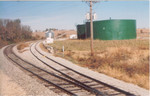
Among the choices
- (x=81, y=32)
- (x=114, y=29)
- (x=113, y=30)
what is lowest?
(x=81, y=32)

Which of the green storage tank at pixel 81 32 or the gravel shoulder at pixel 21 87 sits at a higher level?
the green storage tank at pixel 81 32

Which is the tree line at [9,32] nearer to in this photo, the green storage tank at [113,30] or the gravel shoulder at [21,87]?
the green storage tank at [113,30]

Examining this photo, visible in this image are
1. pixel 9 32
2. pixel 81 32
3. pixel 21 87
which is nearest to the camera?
pixel 21 87

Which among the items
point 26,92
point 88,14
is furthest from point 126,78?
point 88,14

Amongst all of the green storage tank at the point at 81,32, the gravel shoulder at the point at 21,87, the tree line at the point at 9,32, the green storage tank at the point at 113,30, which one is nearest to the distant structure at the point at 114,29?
the green storage tank at the point at 113,30

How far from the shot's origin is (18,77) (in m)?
13.3

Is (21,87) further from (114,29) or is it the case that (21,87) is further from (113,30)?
(114,29)

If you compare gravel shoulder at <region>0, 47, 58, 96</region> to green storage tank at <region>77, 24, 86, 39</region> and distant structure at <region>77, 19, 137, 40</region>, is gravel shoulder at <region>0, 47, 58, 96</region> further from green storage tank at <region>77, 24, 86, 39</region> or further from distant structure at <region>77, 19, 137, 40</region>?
green storage tank at <region>77, 24, 86, 39</region>

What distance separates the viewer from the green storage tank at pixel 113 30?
1794 inches

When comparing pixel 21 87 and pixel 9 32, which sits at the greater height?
pixel 9 32

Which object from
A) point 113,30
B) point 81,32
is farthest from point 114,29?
point 81,32

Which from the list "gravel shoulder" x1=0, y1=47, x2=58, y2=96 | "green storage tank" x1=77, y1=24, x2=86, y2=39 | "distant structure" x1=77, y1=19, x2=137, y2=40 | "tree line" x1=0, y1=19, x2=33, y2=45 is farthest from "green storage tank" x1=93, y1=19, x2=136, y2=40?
"gravel shoulder" x1=0, y1=47, x2=58, y2=96

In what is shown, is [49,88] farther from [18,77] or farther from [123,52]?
[123,52]

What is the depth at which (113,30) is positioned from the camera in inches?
1794
